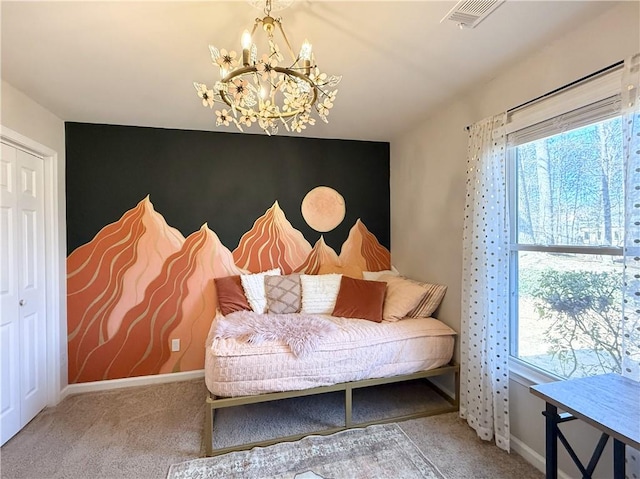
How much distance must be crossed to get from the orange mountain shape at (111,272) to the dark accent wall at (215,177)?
0.10m

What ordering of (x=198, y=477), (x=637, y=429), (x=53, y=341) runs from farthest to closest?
(x=53, y=341) < (x=198, y=477) < (x=637, y=429)

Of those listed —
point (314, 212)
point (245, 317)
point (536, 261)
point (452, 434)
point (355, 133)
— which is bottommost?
point (452, 434)

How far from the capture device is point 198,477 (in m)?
1.85

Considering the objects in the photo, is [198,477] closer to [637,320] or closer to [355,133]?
[637,320]

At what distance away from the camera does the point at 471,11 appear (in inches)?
58.1

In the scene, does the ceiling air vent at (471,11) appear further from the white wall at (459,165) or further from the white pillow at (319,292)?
the white pillow at (319,292)

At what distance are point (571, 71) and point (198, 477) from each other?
3.03m

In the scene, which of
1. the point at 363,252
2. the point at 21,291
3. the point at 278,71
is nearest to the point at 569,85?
the point at 278,71

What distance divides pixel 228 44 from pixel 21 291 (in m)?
2.29

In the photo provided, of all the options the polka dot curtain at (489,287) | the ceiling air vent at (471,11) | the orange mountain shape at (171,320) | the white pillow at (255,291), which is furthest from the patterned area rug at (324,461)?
the ceiling air vent at (471,11)

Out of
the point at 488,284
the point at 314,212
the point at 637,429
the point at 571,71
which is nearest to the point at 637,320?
the point at 637,429

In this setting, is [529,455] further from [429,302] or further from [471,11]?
[471,11]

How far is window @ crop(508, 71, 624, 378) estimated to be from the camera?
5.29 feet

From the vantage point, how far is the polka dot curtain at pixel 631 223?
1400 millimetres
